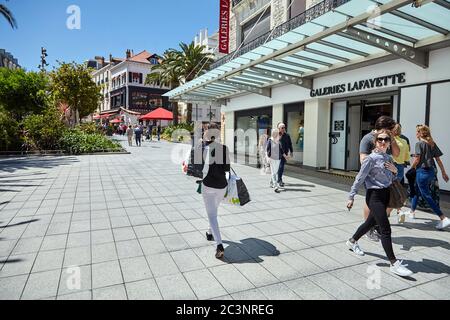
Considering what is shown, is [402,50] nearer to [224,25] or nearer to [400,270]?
[400,270]

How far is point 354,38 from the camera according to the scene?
7609mm

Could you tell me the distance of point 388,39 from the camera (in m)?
7.86

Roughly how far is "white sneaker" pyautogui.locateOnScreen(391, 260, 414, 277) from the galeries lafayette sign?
6.89 metres

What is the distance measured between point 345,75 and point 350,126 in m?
2.00

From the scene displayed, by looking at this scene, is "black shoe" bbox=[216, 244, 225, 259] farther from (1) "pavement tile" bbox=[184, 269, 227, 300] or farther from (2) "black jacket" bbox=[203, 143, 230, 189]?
(2) "black jacket" bbox=[203, 143, 230, 189]

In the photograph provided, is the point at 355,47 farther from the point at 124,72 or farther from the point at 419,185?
the point at 124,72

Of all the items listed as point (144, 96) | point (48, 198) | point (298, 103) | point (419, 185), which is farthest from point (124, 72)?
point (419, 185)

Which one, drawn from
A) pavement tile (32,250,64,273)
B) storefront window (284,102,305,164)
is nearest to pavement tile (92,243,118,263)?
pavement tile (32,250,64,273)

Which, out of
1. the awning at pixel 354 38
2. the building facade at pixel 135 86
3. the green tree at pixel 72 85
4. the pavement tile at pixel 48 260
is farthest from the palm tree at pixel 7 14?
the building facade at pixel 135 86

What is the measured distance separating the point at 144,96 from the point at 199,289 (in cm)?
5717

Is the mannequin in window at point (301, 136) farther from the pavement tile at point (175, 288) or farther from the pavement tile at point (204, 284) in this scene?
the pavement tile at point (175, 288)

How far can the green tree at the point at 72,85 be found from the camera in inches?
1016

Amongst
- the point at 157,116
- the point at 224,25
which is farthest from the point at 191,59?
the point at 224,25

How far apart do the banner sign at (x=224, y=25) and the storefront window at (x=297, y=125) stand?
8.58 metres
